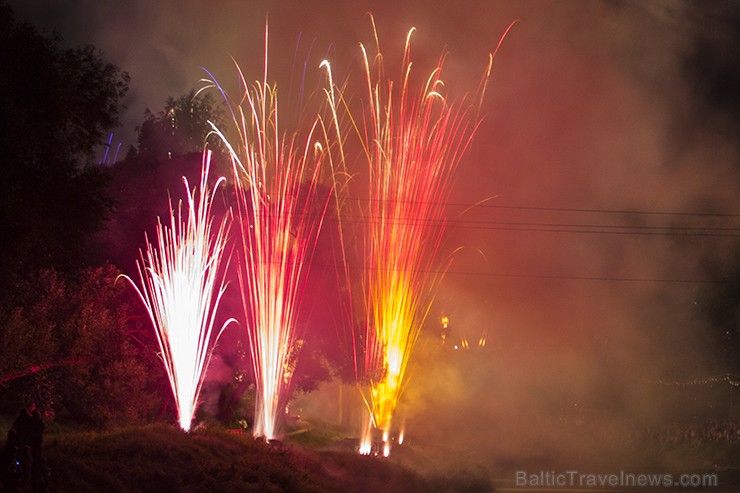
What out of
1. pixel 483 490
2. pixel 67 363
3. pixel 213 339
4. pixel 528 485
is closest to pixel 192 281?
pixel 67 363

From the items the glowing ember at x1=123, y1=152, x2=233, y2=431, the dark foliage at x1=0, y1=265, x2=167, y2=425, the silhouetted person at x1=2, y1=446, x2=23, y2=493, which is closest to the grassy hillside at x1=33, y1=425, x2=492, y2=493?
the silhouetted person at x1=2, y1=446, x2=23, y2=493

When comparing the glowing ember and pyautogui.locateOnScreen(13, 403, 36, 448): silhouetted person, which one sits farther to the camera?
the glowing ember

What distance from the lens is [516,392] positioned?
58.5m

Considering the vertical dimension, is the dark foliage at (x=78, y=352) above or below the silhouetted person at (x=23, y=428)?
above

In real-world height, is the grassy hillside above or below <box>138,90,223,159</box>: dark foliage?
below

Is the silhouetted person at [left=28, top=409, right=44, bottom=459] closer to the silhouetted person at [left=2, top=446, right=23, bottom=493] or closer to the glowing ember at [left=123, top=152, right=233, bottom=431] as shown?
the silhouetted person at [left=2, top=446, right=23, bottom=493]

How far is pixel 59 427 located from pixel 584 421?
32878 millimetres

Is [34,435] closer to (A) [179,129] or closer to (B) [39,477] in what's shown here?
(B) [39,477]

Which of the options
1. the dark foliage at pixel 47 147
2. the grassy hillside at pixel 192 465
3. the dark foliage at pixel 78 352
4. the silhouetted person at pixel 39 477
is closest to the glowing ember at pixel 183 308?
the dark foliage at pixel 78 352

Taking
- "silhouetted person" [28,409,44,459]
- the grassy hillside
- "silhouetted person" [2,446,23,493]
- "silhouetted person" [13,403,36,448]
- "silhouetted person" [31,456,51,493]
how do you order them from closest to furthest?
"silhouetted person" [2,446,23,493]
"silhouetted person" [31,456,51,493]
"silhouetted person" [13,403,36,448]
"silhouetted person" [28,409,44,459]
the grassy hillside

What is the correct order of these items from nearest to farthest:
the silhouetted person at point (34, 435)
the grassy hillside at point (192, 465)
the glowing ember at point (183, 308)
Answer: the silhouetted person at point (34, 435), the grassy hillside at point (192, 465), the glowing ember at point (183, 308)

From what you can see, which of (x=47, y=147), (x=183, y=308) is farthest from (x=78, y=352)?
(x=47, y=147)

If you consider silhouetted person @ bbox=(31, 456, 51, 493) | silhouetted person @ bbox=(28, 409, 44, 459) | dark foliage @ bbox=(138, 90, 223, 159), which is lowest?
silhouetted person @ bbox=(31, 456, 51, 493)

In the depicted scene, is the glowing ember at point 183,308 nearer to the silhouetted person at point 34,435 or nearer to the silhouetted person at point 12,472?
the silhouetted person at point 34,435
